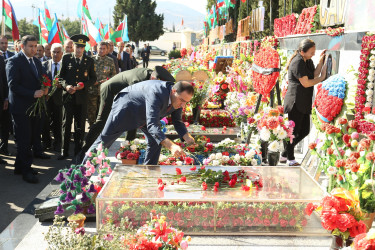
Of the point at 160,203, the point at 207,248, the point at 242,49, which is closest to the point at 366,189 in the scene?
A: the point at 207,248

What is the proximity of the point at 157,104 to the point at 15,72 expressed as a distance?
8.52ft

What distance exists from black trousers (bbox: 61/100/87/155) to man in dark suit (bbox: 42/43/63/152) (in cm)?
57

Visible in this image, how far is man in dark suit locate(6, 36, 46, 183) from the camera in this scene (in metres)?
5.82

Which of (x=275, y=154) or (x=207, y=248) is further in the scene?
(x=275, y=154)

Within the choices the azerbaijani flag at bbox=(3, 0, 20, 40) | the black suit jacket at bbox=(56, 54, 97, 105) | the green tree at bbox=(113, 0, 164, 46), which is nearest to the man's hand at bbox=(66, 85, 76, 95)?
the black suit jacket at bbox=(56, 54, 97, 105)

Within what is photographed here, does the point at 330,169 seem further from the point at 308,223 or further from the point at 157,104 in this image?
the point at 157,104

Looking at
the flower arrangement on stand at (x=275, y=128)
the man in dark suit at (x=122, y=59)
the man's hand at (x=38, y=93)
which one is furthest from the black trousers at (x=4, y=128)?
the man in dark suit at (x=122, y=59)

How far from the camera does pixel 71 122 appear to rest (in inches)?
281

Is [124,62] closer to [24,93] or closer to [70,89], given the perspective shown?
[70,89]

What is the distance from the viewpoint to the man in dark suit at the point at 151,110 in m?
4.21

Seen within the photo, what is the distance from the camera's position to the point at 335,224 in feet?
8.52

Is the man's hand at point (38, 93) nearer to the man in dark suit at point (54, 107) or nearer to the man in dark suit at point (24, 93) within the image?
the man in dark suit at point (24, 93)

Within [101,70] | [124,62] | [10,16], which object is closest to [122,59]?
[124,62]

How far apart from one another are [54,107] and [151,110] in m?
4.20
